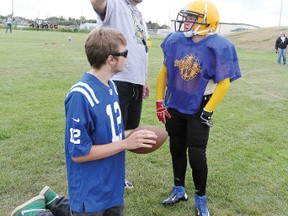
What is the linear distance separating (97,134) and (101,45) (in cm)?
52

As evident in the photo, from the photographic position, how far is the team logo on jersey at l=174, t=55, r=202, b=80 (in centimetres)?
309

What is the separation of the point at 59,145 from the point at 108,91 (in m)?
2.91

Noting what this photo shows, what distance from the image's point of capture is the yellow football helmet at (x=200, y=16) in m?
3.06

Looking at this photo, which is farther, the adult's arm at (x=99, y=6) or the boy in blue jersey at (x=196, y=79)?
the boy in blue jersey at (x=196, y=79)

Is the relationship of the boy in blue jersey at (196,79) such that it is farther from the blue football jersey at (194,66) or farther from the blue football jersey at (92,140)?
the blue football jersey at (92,140)

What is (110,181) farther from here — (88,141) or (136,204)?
(136,204)

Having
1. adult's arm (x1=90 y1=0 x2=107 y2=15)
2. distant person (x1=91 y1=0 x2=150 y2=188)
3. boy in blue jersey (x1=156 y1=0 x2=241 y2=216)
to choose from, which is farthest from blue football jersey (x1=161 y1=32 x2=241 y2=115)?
adult's arm (x1=90 y1=0 x2=107 y2=15)

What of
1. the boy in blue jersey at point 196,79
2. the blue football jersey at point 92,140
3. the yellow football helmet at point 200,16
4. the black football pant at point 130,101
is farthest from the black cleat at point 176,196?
the yellow football helmet at point 200,16

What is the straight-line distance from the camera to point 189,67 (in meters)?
3.13

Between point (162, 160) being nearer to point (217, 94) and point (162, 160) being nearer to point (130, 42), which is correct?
point (217, 94)

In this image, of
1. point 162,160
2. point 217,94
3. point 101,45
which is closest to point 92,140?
point 101,45

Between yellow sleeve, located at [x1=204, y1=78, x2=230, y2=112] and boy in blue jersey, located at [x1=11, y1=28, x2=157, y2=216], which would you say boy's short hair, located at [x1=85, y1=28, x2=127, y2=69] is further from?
yellow sleeve, located at [x1=204, y1=78, x2=230, y2=112]

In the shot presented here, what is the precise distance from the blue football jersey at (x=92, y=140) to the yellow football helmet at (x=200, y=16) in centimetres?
112

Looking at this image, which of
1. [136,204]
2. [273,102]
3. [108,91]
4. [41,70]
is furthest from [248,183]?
[41,70]
